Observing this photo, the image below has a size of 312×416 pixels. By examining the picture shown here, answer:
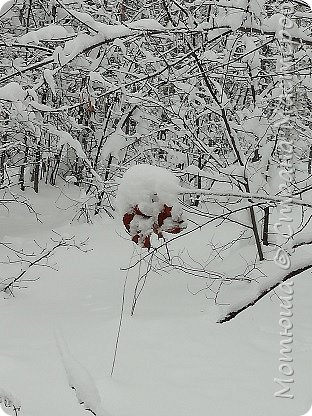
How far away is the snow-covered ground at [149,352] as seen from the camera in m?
2.42

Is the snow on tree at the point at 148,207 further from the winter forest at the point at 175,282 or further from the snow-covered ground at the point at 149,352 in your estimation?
the snow-covered ground at the point at 149,352

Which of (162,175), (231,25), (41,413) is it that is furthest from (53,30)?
(41,413)

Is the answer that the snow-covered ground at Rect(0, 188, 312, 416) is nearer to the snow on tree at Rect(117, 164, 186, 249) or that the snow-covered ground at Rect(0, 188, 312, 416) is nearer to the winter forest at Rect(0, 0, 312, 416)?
the winter forest at Rect(0, 0, 312, 416)

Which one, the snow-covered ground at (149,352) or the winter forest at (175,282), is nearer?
the winter forest at (175,282)

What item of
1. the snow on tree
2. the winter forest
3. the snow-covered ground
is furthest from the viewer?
the snow-covered ground

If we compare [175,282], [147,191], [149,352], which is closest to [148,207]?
[147,191]

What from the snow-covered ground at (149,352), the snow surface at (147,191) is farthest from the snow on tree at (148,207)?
the snow-covered ground at (149,352)

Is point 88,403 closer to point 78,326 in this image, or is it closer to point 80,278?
point 78,326

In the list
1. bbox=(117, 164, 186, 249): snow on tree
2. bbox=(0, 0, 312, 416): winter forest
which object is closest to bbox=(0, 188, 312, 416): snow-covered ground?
bbox=(0, 0, 312, 416): winter forest

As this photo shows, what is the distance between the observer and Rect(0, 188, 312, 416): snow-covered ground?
7.95ft

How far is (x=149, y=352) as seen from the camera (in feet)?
10.3

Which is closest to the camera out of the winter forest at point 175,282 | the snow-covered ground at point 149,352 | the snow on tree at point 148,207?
the snow on tree at point 148,207

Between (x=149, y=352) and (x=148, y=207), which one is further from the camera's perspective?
(x=149, y=352)

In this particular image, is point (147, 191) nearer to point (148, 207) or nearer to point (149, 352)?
point (148, 207)
